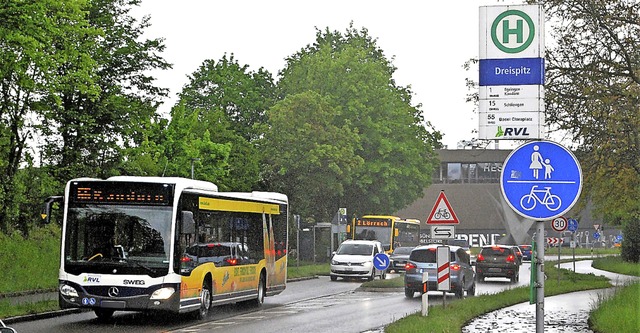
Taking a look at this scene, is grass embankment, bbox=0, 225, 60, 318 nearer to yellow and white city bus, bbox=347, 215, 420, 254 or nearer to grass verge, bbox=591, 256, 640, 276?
yellow and white city bus, bbox=347, 215, 420, 254

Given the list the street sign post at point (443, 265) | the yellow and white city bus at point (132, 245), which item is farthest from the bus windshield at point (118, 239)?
the street sign post at point (443, 265)

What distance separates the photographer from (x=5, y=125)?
40.9m

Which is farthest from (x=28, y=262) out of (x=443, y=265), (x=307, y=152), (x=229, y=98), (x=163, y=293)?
(x=229, y=98)

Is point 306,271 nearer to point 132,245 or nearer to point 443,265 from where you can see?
point 443,265

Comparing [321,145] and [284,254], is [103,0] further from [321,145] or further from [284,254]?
[284,254]

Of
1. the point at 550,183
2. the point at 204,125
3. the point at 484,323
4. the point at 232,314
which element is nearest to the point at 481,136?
the point at 550,183

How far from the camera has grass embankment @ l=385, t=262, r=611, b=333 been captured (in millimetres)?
→ 18328

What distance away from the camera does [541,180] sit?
29.6 feet

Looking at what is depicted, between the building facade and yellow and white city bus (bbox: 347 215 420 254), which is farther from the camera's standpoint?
the building facade

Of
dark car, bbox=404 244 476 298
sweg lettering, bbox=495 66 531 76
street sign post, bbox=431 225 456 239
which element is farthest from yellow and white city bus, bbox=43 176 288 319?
sweg lettering, bbox=495 66 531 76

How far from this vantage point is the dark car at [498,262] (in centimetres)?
4566

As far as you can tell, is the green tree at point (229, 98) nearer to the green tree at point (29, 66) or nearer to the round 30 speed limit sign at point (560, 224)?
the green tree at point (29, 66)

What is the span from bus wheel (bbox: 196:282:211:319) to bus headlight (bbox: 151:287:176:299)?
183cm

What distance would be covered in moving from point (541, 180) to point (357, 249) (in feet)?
117
